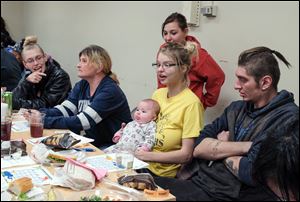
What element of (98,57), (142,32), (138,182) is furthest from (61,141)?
(142,32)

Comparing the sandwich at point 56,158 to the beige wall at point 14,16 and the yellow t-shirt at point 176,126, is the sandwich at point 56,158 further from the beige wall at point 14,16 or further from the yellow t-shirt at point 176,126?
the beige wall at point 14,16

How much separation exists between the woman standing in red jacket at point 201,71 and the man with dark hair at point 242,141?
87cm

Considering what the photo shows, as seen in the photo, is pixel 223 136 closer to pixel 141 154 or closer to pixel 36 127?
pixel 141 154

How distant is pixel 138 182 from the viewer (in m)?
1.37

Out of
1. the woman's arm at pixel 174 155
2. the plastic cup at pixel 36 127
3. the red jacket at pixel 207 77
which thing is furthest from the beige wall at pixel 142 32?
the plastic cup at pixel 36 127

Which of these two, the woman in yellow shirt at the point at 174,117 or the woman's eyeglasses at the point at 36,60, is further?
the woman's eyeglasses at the point at 36,60

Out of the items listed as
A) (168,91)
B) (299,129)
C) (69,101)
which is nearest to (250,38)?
(168,91)

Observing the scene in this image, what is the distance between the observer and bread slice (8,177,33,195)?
1.26 meters

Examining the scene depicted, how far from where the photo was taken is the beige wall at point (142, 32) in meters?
2.45

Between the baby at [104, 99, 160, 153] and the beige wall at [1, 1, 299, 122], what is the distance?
0.95m

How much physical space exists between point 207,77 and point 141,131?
2.90 feet

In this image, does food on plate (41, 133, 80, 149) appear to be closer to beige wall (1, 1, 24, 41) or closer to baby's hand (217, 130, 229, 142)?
baby's hand (217, 130, 229, 142)

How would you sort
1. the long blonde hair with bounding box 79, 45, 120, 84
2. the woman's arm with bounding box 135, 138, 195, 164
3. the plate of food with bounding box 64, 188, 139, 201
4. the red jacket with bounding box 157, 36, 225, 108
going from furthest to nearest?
the red jacket with bounding box 157, 36, 225, 108 → the long blonde hair with bounding box 79, 45, 120, 84 → the woman's arm with bounding box 135, 138, 195, 164 → the plate of food with bounding box 64, 188, 139, 201

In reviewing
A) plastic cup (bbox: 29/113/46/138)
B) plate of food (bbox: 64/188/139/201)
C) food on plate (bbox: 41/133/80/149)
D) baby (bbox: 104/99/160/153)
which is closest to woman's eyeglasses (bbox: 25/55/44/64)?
plastic cup (bbox: 29/113/46/138)
